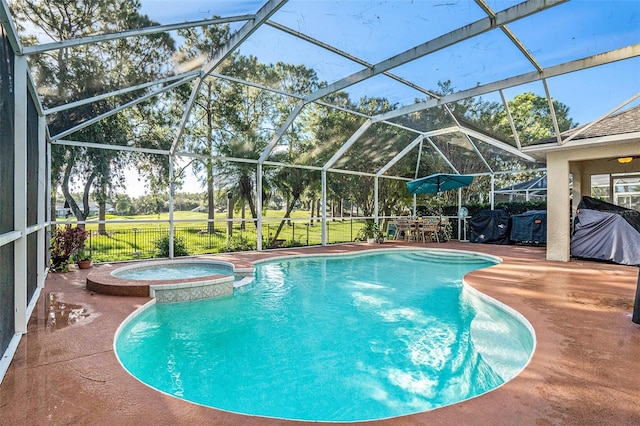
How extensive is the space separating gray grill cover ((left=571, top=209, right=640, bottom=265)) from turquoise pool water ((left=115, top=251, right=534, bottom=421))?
4640 mm

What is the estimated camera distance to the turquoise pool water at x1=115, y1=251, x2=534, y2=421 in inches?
120

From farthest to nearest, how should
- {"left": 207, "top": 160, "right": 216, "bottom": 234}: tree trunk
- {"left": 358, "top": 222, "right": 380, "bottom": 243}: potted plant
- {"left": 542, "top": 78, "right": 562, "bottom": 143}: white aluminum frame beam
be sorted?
1. {"left": 358, "top": 222, "right": 380, "bottom": 243}: potted plant
2. {"left": 207, "top": 160, "right": 216, "bottom": 234}: tree trunk
3. {"left": 542, "top": 78, "right": 562, "bottom": 143}: white aluminum frame beam

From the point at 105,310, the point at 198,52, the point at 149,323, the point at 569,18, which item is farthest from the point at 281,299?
the point at 569,18

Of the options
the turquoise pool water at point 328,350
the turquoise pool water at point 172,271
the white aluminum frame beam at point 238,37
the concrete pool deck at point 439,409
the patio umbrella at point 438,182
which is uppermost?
the white aluminum frame beam at point 238,37

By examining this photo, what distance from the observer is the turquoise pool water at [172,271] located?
7701mm

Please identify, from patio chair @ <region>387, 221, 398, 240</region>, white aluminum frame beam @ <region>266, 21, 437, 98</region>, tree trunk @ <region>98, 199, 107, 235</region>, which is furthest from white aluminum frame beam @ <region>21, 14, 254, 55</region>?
patio chair @ <region>387, 221, 398, 240</region>

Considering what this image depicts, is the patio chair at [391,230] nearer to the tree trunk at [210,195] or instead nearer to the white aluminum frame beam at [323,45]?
the tree trunk at [210,195]

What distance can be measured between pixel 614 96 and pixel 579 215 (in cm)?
340

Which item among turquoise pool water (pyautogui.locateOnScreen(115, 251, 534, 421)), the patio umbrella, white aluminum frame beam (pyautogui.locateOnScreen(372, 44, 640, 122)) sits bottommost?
turquoise pool water (pyautogui.locateOnScreen(115, 251, 534, 421))

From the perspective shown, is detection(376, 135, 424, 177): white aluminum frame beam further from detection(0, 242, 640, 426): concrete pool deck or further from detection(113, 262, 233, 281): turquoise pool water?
detection(0, 242, 640, 426): concrete pool deck

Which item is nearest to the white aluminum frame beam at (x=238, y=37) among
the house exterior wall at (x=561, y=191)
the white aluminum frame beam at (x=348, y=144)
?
the white aluminum frame beam at (x=348, y=144)

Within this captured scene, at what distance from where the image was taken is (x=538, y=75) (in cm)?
668

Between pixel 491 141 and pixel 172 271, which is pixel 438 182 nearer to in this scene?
pixel 491 141

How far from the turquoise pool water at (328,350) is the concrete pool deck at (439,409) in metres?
0.35
